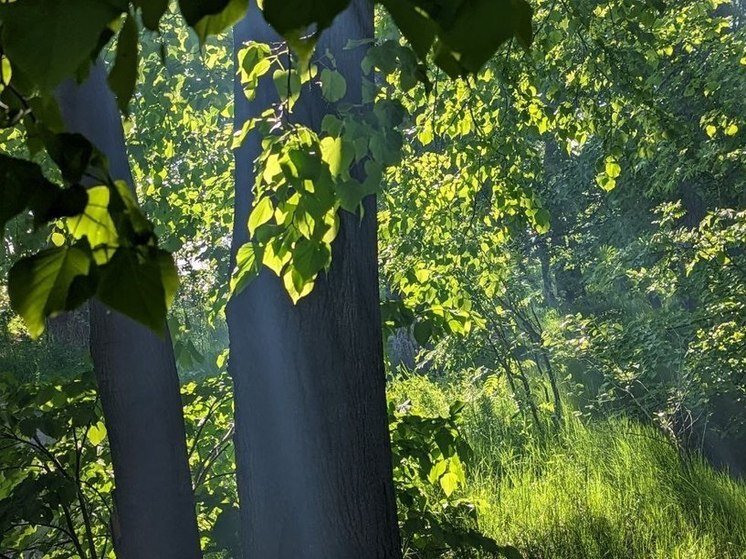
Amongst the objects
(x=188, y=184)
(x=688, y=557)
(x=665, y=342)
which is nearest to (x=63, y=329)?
(x=665, y=342)

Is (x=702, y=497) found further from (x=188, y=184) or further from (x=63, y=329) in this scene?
(x=63, y=329)

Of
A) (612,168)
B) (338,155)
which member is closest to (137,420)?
(338,155)

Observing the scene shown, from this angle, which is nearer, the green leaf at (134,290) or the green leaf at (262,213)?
the green leaf at (134,290)

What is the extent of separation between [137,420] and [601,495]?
3556mm

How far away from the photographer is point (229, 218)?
4188 millimetres

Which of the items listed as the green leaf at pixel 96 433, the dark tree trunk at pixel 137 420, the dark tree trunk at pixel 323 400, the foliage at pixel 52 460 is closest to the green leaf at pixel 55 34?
the dark tree trunk at pixel 323 400

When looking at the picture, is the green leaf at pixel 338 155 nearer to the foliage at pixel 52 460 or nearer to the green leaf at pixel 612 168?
the foliage at pixel 52 460

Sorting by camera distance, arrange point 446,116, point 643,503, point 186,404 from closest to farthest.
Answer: point 186,404 → point 446,116 → point 643,503

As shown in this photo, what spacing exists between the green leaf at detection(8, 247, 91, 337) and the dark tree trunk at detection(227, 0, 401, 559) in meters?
1.57

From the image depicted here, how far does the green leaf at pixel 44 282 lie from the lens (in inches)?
23.1

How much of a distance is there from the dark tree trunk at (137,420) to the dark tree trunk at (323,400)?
0.30 m

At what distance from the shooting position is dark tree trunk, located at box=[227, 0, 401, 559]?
7.13 feet

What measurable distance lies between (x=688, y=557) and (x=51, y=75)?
15.2 feet

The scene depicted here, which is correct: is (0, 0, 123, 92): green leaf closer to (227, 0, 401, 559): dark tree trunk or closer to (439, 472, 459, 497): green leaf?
(227, 0, 401, 559): dark tree trunk
